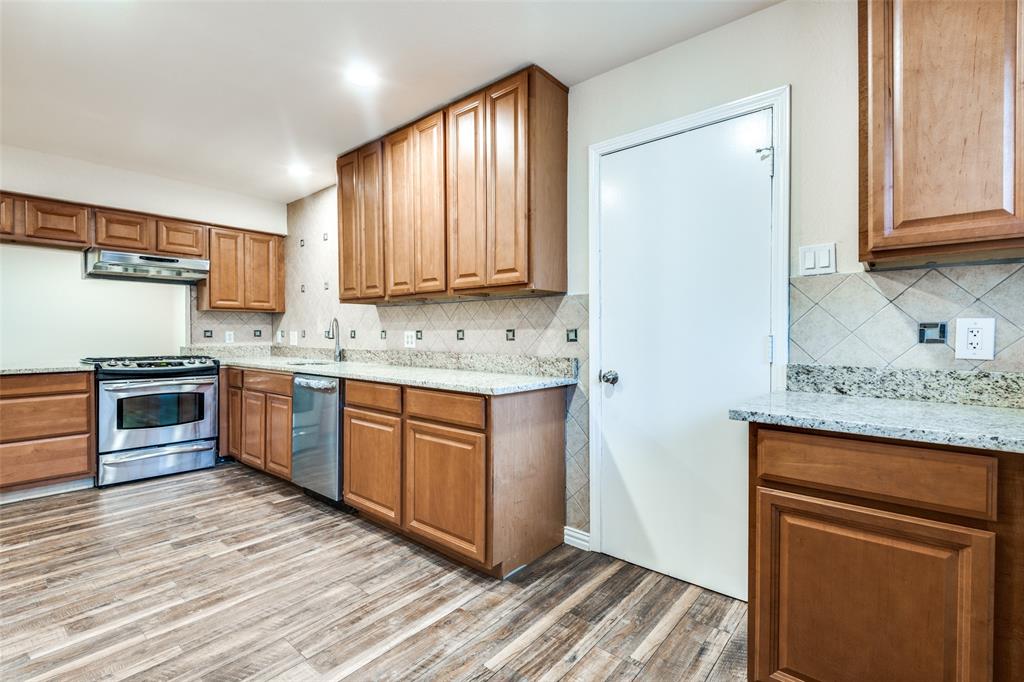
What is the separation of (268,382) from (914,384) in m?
3.68

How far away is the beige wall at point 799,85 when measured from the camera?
5.80ft

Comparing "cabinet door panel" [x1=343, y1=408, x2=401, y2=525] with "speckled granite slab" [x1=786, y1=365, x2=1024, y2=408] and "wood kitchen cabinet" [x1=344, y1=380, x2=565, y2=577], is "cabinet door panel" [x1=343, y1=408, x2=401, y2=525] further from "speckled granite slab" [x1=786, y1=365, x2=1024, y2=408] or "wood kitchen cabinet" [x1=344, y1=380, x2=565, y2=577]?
"speckled granite slab" [x1=786, y1=365, x2=1024, y2=408]

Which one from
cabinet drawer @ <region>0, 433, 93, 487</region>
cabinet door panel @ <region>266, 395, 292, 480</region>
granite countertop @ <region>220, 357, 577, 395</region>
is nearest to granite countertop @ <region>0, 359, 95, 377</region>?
cabinet drawer @ <region>0, 433, 93, 487</region>

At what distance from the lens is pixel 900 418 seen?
48.9 inches

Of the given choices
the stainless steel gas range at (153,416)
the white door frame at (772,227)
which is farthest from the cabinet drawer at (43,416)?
the white door frame at (772,227)

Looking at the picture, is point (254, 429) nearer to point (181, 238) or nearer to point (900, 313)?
point (181, 238)

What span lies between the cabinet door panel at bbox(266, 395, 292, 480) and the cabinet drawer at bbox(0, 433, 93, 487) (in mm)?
1243

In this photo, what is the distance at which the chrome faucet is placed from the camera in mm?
4109

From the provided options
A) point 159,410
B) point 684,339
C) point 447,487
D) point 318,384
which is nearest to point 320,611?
point 447,487

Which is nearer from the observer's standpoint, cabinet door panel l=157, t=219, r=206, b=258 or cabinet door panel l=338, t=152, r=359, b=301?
cabinet door panel l=338, t=152, r=359, b=301

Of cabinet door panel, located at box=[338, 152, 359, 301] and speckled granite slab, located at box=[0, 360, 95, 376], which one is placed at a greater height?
cabinet door panel, located at box=[338, 152, 359, 301]

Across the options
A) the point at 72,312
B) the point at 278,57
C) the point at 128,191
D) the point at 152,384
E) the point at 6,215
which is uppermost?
the point at 278,57

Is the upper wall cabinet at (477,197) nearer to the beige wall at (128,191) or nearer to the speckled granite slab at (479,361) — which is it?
the speckled granite slab at (479,361)

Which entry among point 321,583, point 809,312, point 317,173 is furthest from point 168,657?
point 317,173
